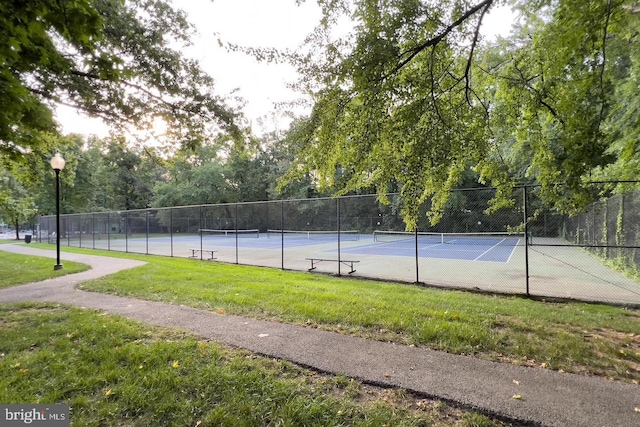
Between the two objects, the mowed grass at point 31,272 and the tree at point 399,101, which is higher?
the tree at point 399,101

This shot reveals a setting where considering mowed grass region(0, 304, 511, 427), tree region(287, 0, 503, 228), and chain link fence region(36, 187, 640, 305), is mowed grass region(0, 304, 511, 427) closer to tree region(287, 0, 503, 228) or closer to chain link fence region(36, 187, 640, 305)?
tree region(287, 0, 503, 228)

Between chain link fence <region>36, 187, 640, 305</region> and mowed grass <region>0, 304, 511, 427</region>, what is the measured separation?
11.4 ft

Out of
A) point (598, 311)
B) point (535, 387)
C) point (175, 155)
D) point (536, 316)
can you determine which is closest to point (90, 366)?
point (535, 387)

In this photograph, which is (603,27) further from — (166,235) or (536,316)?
(166,235)

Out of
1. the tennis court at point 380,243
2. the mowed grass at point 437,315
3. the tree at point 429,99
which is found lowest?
the tennis court at point 380,243

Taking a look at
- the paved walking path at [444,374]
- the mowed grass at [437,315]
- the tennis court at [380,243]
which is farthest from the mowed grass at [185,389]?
the tennis court at [380,243]

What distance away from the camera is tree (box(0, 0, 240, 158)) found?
252cm

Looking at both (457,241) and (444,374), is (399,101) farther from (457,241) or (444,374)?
(457,241)

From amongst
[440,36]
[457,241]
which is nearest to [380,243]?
[457,241]

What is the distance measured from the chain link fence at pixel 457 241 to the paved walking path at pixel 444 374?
2647 millimetres

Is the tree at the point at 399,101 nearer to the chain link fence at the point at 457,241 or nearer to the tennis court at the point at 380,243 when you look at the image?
the chain link fence at the point at 457,241

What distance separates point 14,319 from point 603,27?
29.8ft

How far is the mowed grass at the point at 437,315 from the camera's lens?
389cm

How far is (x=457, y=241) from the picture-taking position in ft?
74.4
